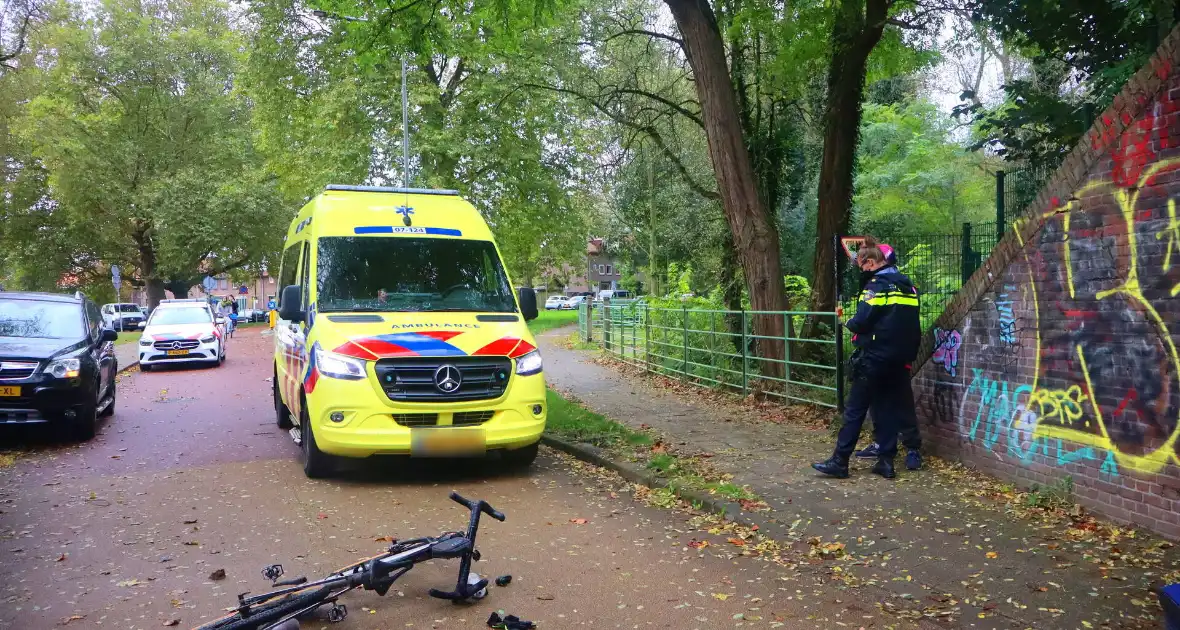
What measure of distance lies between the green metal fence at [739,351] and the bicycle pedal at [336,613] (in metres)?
6.41

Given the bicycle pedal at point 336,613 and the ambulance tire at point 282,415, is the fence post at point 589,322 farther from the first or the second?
the bicycle pedal at point 336,613

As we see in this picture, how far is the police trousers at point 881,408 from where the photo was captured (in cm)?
689

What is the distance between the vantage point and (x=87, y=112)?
3753 cm

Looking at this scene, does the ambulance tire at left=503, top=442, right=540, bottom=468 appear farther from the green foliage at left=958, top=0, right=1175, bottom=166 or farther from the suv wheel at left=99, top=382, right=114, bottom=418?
the suv wheel at left=99, top=382, right=114, bottom=418

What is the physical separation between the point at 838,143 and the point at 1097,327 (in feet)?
22.5

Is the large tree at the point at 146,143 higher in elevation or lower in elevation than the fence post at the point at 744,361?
higher

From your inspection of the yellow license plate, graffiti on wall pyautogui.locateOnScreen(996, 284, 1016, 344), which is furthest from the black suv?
graffiti on wall pyautogui.locateOnScreen(996, 284, 1016, 344)

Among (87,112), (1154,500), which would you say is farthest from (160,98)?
(1154,500)

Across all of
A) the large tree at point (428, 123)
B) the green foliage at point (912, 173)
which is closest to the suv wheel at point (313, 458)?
the large tree at point (428, 123)

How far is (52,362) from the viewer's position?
895 centimetres

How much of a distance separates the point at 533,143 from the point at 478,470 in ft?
61.9

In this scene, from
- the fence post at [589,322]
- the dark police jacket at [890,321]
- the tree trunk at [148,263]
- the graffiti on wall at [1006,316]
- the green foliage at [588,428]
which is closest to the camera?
the graffiti on wall at [1006,316]

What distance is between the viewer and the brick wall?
5.00 metres

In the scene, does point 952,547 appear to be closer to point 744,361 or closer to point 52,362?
point 744,361
